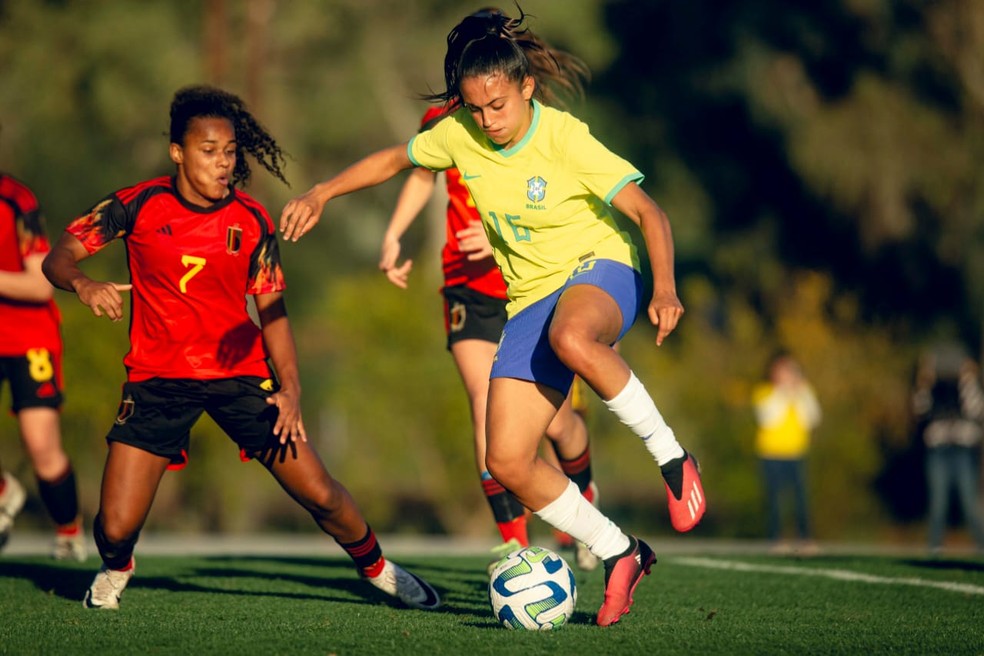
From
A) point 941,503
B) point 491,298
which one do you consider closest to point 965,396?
point 941,503

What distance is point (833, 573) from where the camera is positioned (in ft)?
25.8

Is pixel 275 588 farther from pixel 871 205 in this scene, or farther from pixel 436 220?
pixel 436 220

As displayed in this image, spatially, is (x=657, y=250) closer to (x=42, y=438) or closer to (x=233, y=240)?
(x=233, y=240)

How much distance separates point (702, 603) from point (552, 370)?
161 cm

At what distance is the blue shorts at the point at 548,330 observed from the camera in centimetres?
546

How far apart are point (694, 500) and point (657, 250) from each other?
1.00m

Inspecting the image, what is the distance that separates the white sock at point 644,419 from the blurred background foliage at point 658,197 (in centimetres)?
1385

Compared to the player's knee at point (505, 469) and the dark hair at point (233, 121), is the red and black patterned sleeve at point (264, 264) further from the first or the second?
the player's knee at point (505, 469)

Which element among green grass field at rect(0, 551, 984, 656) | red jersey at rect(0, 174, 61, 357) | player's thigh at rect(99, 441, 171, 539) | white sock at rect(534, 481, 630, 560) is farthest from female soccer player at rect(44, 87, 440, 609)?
red jersey at rect(0, 174, 61, 357)

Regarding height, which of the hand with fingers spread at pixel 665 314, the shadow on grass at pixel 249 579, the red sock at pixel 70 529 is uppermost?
the hand with fingers spread at pixel 665 314

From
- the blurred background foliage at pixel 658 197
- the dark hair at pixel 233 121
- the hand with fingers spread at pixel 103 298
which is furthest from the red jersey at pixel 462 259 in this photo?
the blurred background foliage at pixel 658 197

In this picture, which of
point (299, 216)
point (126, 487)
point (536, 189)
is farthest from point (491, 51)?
point (126, 487)

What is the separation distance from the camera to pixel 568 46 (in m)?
29.2

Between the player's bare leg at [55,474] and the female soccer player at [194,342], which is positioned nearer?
the female soccer player at [194,342]
